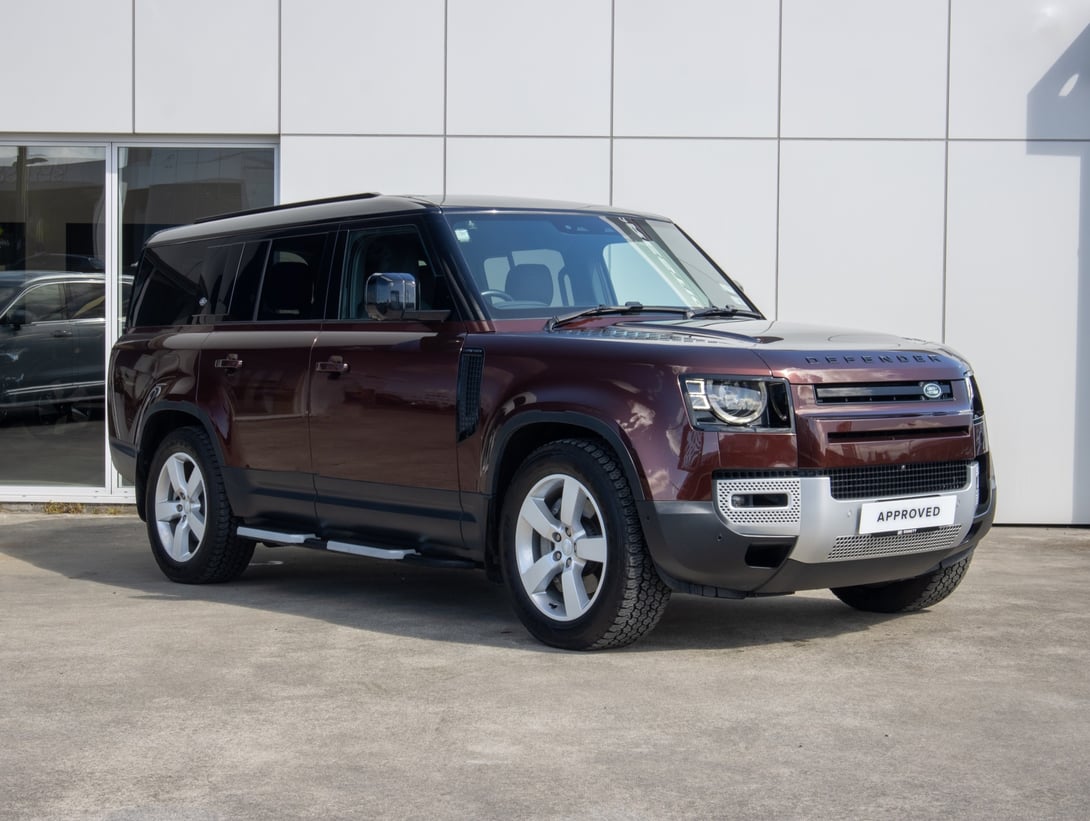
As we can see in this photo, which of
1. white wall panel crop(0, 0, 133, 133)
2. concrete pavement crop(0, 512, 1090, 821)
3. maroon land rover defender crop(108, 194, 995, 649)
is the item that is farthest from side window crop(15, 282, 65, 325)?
concrete pavement crop(0, 512, 1090, 821)

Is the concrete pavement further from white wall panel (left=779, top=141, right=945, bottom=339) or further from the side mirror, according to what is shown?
white wall panel (left=779, top=141, right=945, bottom=339)

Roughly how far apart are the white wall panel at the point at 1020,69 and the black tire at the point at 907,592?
5.38 metres

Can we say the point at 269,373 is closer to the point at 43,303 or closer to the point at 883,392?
the point at 883,392

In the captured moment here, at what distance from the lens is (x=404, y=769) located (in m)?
4.39

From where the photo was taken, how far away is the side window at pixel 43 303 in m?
12.3

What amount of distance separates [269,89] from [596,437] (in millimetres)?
6856

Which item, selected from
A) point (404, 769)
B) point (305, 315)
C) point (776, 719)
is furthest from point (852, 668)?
point (305, 315)

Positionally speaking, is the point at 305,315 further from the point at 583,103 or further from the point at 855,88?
the point at 855,88

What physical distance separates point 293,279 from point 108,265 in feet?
17.1

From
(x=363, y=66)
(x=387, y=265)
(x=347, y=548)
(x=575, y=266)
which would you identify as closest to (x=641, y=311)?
(x=575, y=266)

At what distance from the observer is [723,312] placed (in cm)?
710

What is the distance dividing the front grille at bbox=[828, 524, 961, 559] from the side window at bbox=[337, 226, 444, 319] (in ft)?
6.74

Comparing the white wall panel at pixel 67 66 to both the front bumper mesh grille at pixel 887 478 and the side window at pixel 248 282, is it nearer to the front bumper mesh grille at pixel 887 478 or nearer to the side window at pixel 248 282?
the side window at pixel 248 282

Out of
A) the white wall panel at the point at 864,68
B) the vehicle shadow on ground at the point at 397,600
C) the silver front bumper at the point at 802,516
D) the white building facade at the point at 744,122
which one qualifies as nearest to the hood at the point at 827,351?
the silver front bumper at the point at 802,516
